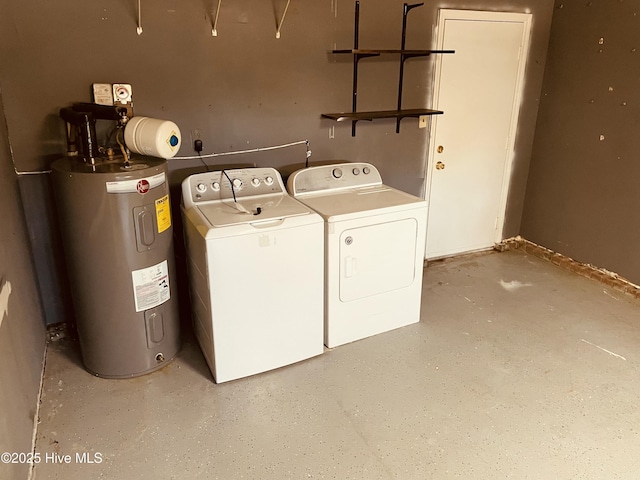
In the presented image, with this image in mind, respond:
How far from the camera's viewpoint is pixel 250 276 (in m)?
2.35

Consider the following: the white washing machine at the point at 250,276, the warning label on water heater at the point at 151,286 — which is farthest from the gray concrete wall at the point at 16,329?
the white washing machine at the point at 250,276

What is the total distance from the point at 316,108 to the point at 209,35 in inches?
31.2

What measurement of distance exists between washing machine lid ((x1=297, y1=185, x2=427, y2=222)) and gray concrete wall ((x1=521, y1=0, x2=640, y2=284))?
1632mm

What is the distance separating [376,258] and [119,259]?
1.36 m

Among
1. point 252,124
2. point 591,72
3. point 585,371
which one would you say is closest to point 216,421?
point 252,124

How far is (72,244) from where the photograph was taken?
7.57 feet

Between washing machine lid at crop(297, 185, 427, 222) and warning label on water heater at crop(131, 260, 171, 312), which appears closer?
warning label on water heater at crop(131, 260, 171, 312)

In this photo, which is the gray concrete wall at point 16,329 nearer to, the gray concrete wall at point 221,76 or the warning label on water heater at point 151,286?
the gray concrete wall at point 221,76

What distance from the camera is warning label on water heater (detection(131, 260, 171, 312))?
2367 millimetres

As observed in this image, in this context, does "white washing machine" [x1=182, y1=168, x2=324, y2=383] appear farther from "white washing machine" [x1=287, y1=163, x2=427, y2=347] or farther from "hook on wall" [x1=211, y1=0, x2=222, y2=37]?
"hook on wall" [x1=211, y1=0, x2=222, y2=37]

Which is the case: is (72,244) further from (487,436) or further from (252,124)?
(487,436)

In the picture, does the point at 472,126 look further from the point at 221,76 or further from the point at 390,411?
the point at 390,411

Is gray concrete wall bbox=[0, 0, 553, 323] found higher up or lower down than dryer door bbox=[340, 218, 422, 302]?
higher up

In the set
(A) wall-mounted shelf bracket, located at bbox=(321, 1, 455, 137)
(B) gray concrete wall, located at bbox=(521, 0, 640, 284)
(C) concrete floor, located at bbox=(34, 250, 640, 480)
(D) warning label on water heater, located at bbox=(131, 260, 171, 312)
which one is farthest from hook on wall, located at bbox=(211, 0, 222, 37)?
(B) gray concrete wall, located at bbox=(521, 0, 640, 284)
